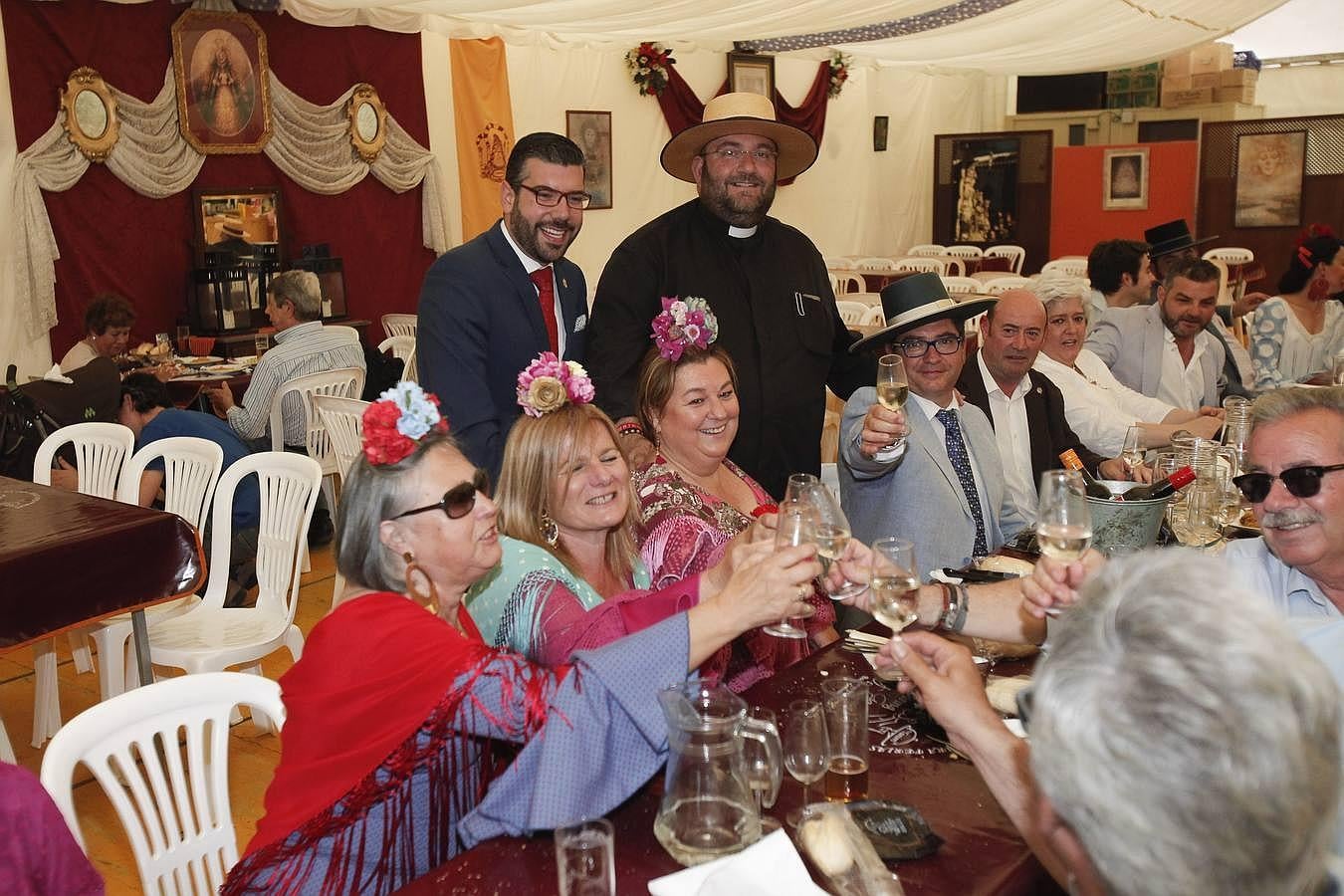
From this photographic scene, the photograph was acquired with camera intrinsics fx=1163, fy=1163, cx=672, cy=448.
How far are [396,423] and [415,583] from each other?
0.29m

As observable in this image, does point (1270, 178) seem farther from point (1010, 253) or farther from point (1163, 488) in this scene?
point (1163, 488)

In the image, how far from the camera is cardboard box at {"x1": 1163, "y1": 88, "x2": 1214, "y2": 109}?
15.4 meters

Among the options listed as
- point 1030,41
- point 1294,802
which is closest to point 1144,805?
point 1294,802

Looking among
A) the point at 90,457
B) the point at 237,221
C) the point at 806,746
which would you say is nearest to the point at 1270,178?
the point at 237,221

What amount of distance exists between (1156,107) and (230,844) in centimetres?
1645

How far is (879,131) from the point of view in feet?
49.5

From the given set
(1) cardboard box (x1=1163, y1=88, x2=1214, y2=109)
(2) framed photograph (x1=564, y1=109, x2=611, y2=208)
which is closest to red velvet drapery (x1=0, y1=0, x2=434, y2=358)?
(2) framed photograph (x1=564, y1=109, x2=611, y2=208)

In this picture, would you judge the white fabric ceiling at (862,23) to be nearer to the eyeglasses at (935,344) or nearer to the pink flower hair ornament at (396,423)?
the eyeglasses at (935,344)

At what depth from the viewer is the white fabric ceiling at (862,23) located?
8375mm

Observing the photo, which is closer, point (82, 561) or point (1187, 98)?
point (82, 561)

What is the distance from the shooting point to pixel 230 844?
2371mm

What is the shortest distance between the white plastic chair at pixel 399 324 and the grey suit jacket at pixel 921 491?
258 inches

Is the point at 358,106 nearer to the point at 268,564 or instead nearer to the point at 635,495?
the point at 268,564

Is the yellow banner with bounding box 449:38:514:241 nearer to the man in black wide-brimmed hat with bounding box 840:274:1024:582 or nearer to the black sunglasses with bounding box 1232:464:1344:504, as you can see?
the man in black wide-brimmed hat with bounding box 840:274:1024:582
